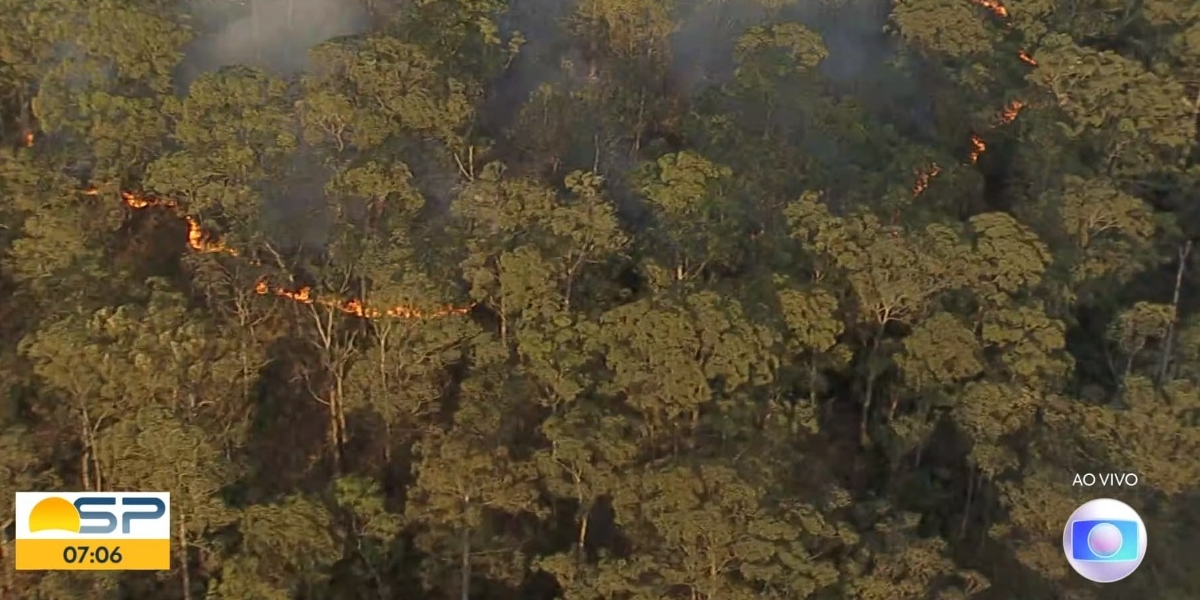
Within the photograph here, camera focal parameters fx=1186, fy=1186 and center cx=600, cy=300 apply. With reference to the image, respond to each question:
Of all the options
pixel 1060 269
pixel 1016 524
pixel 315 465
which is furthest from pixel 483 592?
pixel 1060 269

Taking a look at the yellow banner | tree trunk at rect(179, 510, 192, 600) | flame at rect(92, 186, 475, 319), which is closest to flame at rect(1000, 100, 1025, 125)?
flame at rect(92, 186, 475, 319)

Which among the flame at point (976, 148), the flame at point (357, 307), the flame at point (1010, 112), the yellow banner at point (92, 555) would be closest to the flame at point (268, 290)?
the flame at point (357, 307)

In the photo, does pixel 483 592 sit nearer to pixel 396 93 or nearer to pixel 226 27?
pixel 396 93

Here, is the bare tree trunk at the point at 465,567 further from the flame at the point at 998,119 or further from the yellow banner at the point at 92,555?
the flame at the point at 998,119

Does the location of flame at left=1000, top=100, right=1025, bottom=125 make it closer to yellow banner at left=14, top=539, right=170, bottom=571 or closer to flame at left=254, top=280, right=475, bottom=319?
flame at left=254, top=280, right=475, bottom=319

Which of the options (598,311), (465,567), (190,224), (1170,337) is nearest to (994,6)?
(1170,337)
